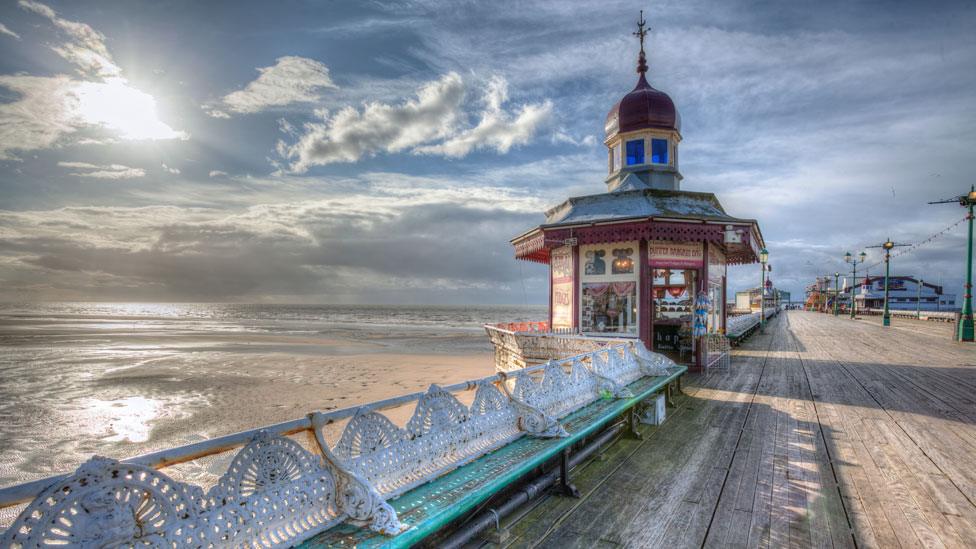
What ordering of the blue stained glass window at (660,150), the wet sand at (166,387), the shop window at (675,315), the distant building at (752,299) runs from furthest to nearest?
the distant building at (752,299)
the blue stained glass window at (660,150)
the shop window at (675,315)
the wet sand at (166,387)

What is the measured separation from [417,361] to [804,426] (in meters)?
19.0

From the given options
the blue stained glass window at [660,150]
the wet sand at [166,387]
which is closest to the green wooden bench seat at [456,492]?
the wet sand at [166,387]

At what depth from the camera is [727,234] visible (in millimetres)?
13156

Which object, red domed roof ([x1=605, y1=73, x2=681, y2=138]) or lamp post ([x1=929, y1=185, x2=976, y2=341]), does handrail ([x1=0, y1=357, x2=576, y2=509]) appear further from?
lamp post ([x1=929, y1=185, x2=976, y2=341])

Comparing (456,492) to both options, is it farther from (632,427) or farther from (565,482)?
(632,427)

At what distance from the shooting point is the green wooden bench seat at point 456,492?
2.62m

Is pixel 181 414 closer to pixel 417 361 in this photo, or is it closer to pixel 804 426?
pixel 417 361

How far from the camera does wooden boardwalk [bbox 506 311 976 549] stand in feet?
12.7

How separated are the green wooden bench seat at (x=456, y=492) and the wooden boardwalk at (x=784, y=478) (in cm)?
59

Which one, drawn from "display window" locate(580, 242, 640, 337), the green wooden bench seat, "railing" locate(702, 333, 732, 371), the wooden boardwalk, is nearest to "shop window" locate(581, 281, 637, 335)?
"display window" locate(580, 242, 640, 337)

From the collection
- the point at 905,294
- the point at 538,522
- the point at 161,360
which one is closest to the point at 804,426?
the point at 538,522

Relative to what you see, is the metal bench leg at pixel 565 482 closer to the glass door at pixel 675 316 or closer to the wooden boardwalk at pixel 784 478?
the wooden boardwalk at pixel 784 478

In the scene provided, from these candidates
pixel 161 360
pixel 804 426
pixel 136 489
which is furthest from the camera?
pixel 161 360

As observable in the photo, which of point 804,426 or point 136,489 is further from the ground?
point 136,489
